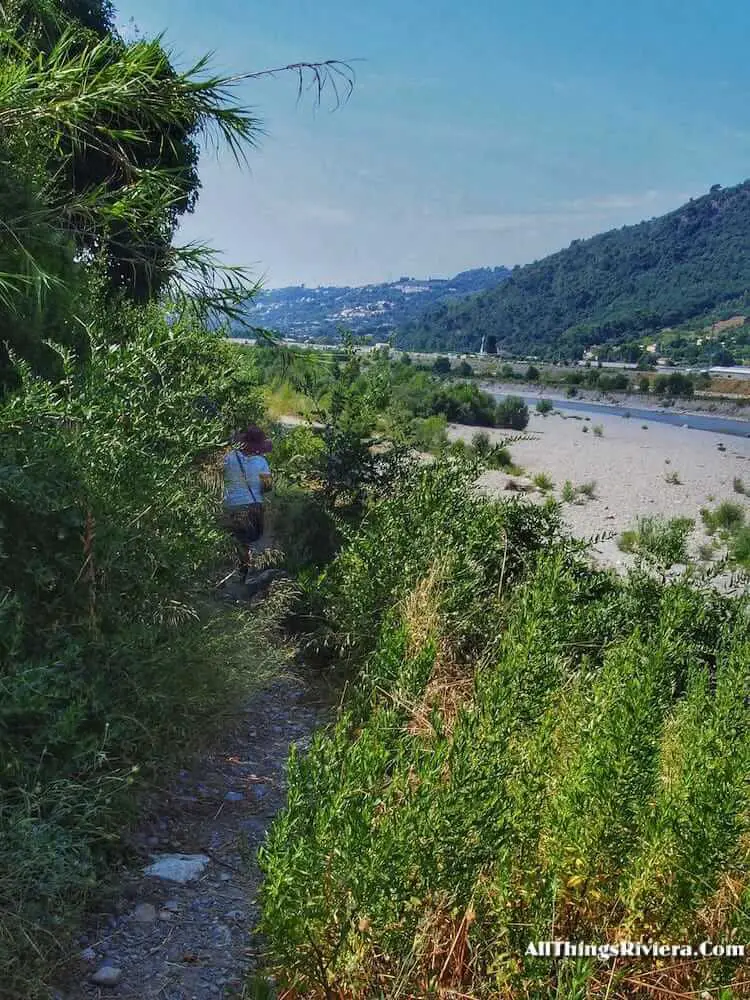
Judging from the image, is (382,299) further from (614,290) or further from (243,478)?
(243,478)

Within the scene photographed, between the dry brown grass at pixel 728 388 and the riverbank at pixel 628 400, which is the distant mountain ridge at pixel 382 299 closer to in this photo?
the riverbank at pixel 628 400

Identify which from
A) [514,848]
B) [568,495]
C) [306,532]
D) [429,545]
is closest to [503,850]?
[514,848]

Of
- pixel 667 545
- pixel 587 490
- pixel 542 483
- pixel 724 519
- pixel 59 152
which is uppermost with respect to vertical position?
pixel 59 152

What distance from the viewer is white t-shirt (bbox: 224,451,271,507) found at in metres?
7.04

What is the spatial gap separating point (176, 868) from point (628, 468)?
31.3 metres

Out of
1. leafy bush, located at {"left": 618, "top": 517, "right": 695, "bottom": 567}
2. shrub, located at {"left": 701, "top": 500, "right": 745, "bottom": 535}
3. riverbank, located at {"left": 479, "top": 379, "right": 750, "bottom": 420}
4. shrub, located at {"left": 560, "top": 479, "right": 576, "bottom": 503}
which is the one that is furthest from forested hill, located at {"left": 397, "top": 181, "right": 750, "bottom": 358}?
leafy bush, located at {"left": 618, "top": 517, "right": 695, "bottom": 567}

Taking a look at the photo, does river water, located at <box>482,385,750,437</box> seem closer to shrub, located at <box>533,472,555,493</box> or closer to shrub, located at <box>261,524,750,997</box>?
shrub, located at <box>533,472,555,493</box>

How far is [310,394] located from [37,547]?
4.58m

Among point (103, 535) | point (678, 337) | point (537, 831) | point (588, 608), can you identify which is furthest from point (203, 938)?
point (678, 337)

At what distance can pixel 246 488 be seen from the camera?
23.4ft

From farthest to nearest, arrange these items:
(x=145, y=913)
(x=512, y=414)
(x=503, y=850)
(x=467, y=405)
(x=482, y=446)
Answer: (x=512, y=414) → (x=467, y=405) → (x=482, y=446) → (x=145, y=913) → (x=503, y=850)

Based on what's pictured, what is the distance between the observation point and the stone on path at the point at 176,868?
313 cm

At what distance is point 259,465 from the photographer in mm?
7309

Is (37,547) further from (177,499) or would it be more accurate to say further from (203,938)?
(203,938)
